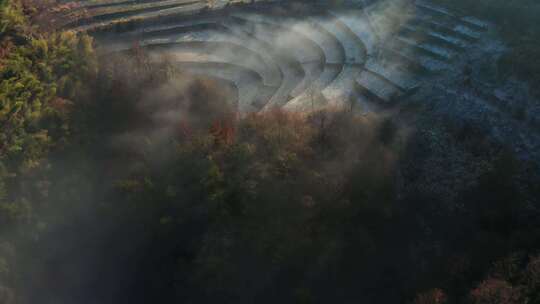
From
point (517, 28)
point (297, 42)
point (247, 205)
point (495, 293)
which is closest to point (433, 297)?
point (495, 293)

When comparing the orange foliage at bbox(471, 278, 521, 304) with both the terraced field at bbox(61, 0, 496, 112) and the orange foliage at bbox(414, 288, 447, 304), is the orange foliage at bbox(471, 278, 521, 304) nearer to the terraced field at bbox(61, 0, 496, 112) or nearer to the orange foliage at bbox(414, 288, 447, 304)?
the orange foliage at bbox(414, 288, 447, 304)

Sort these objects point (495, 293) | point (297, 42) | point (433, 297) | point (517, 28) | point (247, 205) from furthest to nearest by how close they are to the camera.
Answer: point (297, 42) < point (517, 28) < point (247, 205) < point (433, 297) < point (495, 293)

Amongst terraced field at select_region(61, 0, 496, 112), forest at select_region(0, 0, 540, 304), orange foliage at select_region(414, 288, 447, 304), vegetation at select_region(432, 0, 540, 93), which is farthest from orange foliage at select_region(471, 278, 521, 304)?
vegetation at select_region(432, 0, 540, 93)

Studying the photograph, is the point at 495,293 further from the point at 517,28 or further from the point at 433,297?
the point at 517,28

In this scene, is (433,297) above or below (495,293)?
below

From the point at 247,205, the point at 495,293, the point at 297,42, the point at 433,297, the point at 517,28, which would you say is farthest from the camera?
the point at 297,42

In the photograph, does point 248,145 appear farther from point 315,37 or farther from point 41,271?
point 315,37

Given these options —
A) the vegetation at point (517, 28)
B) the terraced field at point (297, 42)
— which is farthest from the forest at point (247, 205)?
the terraced field at point (297, 42)
